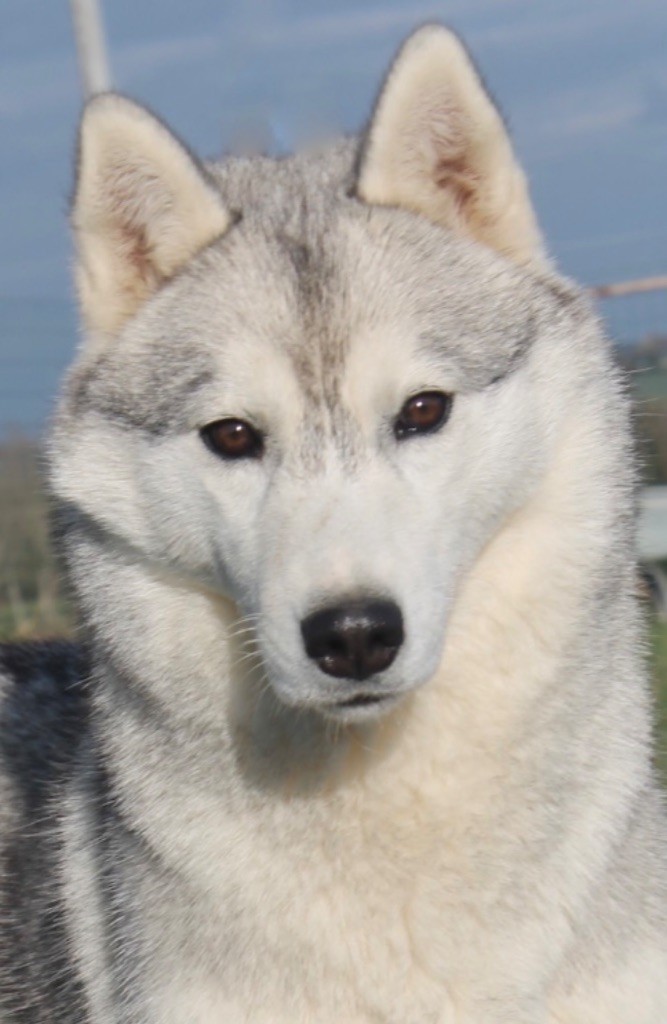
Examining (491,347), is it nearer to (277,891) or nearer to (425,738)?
(425,738)

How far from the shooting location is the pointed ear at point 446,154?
354 centimetres

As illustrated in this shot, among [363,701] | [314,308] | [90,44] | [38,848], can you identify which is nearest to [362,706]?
[363,701]

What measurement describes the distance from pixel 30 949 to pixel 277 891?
3.74ft

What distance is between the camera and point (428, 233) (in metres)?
3.69

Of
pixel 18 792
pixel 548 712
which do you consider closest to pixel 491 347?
pixel 548 712

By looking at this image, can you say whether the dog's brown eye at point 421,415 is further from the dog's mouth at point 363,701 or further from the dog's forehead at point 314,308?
the dog's mouth at point 363,701

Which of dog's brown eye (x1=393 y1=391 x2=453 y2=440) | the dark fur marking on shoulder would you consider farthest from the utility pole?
dog's brown eye (x1=393 y1=391 x2=453 y2=440)

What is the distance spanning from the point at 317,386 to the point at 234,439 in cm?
22

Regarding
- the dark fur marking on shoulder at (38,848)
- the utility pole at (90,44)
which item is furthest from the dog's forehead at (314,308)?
the utility pole at (90,44)

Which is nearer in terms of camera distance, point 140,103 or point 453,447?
point 453,447

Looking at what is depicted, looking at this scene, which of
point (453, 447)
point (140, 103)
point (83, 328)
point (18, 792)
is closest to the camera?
point (453, 447)

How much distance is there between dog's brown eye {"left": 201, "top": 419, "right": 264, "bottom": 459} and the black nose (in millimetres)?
527

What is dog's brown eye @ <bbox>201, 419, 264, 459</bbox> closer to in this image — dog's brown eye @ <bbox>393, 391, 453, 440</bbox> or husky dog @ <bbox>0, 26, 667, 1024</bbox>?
husky dog @ <bbox>0, 26, 667, 1024</bbox>

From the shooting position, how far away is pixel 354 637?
2.99 metres
